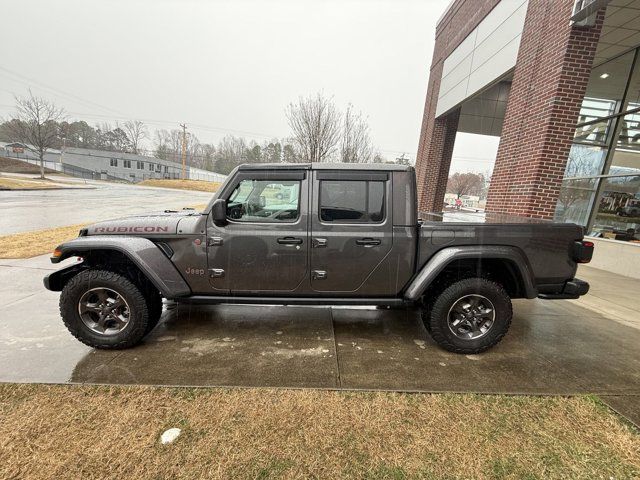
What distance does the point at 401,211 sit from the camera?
9.84 ft

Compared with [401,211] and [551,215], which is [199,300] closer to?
[401,211]

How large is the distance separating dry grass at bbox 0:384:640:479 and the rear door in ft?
3.35

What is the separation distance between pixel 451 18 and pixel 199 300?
12.7m

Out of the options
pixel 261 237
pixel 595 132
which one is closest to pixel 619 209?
pixel 595 132

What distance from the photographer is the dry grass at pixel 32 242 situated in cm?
607

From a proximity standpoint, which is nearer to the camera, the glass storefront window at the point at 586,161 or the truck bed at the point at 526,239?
the truck bed at the point at 526,239

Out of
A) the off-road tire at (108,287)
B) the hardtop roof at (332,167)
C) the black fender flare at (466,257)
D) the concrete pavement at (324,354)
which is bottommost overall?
the concrete pavement at (324,354)

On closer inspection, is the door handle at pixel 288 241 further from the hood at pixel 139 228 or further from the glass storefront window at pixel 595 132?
the glass storefront window at pixel 595 132

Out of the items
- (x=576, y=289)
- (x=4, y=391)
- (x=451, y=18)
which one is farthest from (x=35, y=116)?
(x=576, y=289)

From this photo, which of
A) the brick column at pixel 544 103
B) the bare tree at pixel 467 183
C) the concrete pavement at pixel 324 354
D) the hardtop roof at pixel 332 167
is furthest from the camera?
the bare tree at pixel 467 183

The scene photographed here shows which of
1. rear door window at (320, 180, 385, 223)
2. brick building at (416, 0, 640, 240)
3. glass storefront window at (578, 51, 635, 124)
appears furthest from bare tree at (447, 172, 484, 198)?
rear door window at (320, 180, 385, 223)

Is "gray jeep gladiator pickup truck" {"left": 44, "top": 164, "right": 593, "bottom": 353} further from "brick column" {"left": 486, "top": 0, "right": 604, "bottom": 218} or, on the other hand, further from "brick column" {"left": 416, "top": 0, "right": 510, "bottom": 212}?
"brick column" {"left": 416, "top": 0, "right": 510, "bottom": 212}

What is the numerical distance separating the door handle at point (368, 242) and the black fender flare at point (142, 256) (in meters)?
1.73

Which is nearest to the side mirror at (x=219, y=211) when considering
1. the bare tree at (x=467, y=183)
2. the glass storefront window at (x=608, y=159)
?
the glass storefront window at (x=608, y=159)
